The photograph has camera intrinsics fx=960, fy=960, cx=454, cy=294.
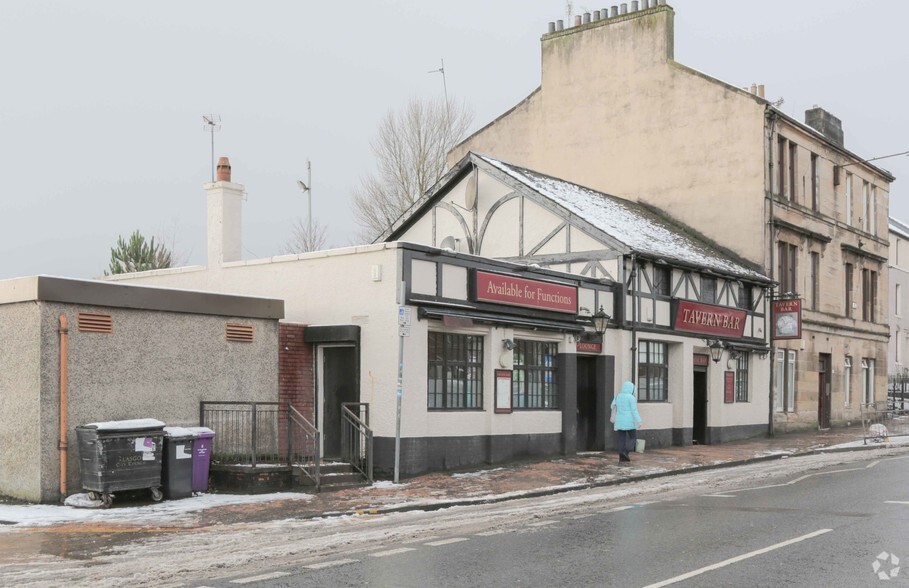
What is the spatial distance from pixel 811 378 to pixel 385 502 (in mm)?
21953

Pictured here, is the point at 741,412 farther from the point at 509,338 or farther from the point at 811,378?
the point at 509,338

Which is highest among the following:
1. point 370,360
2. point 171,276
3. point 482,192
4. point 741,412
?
point 482,192

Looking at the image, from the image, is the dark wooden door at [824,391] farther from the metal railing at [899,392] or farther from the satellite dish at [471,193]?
the satellite dish at [471,193]

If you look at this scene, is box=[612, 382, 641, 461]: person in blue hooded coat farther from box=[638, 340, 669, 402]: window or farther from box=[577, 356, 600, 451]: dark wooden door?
box=[638, 340, 669, 402]: window

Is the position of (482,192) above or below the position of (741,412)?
above

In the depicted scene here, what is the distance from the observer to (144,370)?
14.5 m

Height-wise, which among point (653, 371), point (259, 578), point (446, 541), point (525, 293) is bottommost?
point (446, 541)

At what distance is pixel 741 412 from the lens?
2730 cm

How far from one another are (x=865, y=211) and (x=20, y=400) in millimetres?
31585

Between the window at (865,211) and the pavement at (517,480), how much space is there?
42.5 ft

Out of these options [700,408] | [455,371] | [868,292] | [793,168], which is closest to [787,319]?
[700,408]

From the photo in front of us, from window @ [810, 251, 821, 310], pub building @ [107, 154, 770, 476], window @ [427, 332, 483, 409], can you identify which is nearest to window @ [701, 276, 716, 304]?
pub building @ [107, 154, 770, 476]

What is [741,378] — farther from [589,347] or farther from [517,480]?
[517,480]

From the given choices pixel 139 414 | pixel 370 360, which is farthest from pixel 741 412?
pixel 139 414
